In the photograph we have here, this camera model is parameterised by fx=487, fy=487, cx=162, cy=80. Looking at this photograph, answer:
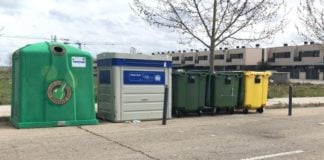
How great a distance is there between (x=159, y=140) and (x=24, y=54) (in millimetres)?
3480

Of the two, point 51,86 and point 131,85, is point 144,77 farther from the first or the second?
point 51,86

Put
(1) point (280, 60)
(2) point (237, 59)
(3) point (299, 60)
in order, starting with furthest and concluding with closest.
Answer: (2) point (237, 59) < (1) point (280, 60) < (3) point (299, 60)

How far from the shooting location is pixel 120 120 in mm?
11727

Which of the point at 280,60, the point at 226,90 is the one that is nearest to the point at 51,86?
the point at 226,90

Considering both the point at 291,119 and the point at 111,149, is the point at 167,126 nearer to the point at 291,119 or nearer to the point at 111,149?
the point at 111,149

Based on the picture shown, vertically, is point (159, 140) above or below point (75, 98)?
below

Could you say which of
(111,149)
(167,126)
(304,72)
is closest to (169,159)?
(111,149)

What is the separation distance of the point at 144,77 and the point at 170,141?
10.4 ft

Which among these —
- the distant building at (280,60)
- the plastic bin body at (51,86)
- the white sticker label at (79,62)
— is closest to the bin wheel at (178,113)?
the plastic bin body at (51,86)

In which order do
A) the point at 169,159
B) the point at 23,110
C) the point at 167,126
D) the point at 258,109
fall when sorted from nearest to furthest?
the point at 169,159 → the point at 23,110 → the point at 167,126 → the point at 258,109

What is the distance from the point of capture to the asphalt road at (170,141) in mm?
7844

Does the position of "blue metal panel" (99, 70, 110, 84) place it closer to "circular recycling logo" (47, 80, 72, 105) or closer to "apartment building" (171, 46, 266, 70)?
"circular recycling logo" (47, 80, 72, 105)

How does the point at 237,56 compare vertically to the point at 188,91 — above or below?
above

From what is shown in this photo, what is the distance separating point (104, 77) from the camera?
12.2 m
